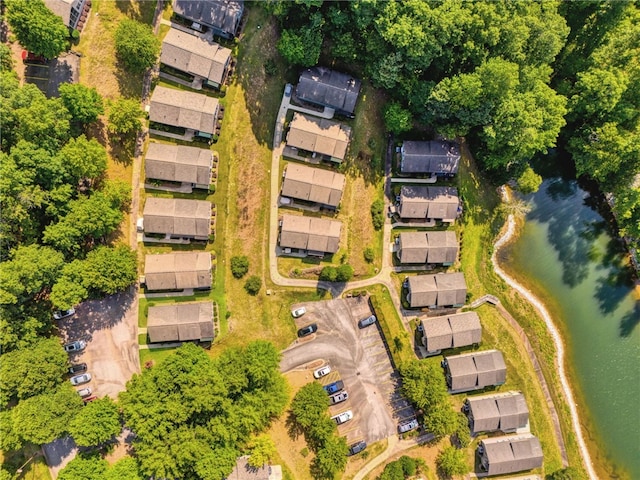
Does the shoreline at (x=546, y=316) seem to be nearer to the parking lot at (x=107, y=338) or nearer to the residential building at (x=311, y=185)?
the residential building at (x=311, y=185)

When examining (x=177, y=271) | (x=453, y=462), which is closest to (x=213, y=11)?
(x=177, y=271)

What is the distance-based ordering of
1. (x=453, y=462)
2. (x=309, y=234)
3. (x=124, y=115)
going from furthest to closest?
(x=453, y=462)
(x=309, y=234)
(x=124, y=115)

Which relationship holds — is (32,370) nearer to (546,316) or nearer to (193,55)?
(193,55)

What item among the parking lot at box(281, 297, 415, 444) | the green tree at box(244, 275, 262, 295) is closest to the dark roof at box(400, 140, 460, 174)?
the parking lot at box(281, 297, 415, 444)

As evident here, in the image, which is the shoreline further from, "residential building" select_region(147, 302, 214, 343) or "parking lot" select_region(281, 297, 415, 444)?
"residential building" select_region(147, 302, 214, 343)

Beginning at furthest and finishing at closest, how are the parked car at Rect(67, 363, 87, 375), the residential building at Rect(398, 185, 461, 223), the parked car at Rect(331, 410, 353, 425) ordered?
the residential building at Rect(398, 185, 461, 223) < the parked car at Rect(331, 410, 353, 425) < the parked car at Rect(67, 363, 87, 375)
